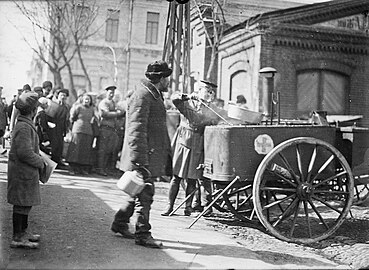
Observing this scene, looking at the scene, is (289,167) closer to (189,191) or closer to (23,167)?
(189,191)

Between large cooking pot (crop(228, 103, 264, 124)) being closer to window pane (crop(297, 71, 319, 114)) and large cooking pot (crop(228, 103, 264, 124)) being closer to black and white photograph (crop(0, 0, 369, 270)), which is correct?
black and white photograph (crop(0, 0, 369, 270))

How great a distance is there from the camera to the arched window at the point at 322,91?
14711mm

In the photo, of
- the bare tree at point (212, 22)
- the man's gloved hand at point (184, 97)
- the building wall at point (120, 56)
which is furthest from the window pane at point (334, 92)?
the man's gloved hand at point (184, 97)

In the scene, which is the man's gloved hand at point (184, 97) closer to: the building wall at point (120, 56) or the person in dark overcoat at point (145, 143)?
→ the person in dark overcoat at point (145, 143)

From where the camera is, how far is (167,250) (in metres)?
4.39

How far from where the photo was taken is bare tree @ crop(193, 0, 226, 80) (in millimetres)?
12827

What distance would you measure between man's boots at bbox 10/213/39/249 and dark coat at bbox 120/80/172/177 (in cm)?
108

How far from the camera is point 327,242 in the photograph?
5484 millimetres

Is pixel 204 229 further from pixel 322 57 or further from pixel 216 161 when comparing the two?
pixel 322 57

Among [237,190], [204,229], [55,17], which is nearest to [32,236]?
[204,229]


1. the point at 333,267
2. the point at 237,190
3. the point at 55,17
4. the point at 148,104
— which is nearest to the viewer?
the point at 333,267

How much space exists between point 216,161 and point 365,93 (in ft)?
37.4

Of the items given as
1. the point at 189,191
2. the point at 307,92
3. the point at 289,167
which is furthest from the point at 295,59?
the point at 289,167

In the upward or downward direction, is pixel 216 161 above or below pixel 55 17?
below
